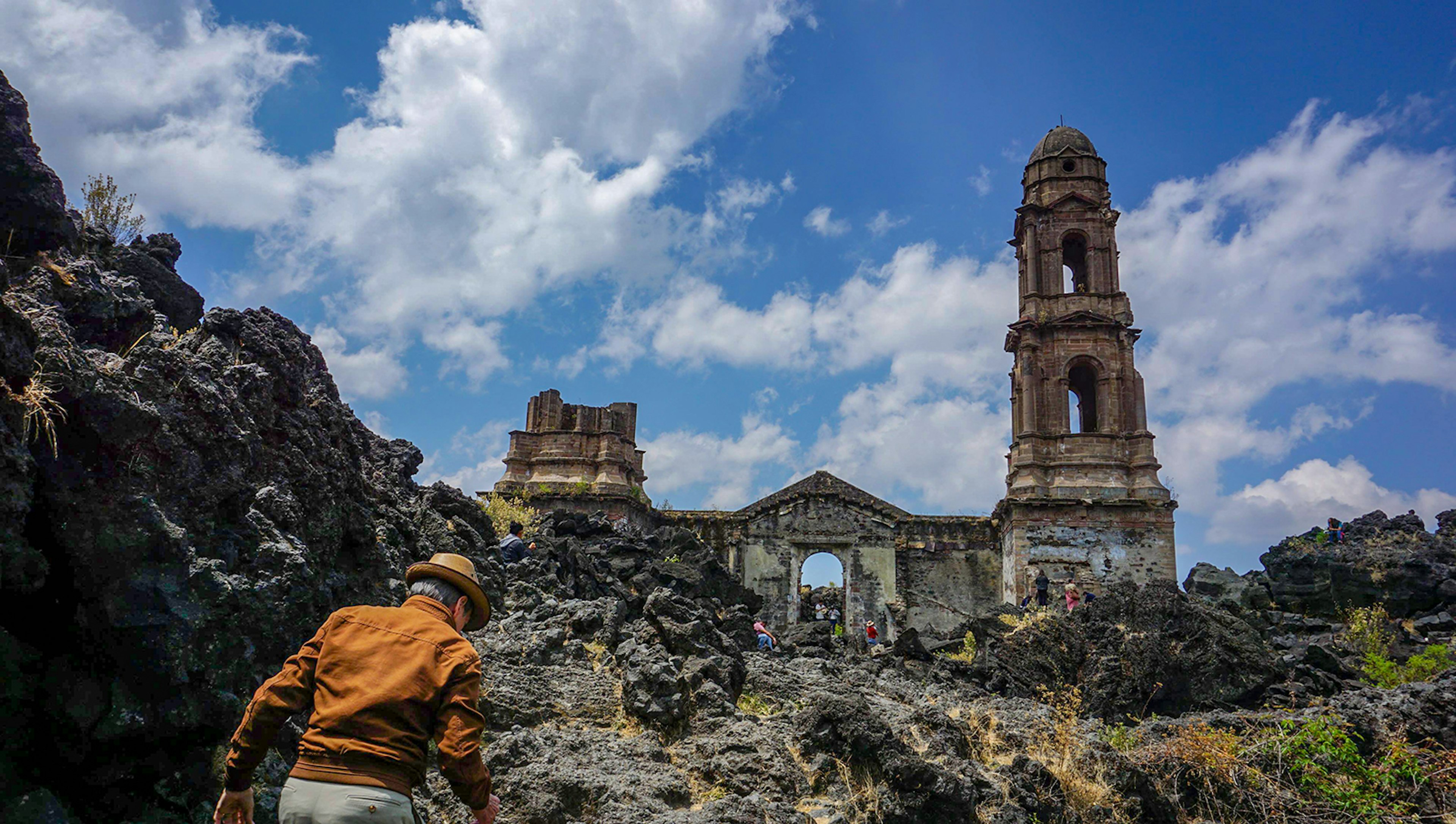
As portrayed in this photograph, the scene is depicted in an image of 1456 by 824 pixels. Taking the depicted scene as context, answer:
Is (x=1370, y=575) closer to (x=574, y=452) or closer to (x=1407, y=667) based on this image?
(x=1407, y=667)

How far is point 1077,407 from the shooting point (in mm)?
27188

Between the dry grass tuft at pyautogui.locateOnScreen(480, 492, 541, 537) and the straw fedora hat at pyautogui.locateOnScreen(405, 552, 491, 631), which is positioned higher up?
the dry grass tuft at pyautogui.locateOnScreen(480, 492, 541, 537)

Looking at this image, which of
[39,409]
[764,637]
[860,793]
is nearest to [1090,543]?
[764,637]

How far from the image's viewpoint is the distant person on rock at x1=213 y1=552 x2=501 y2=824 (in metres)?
3.10

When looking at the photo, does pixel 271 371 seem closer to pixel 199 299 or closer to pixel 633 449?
pixel 199 299

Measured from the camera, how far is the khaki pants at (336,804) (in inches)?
120

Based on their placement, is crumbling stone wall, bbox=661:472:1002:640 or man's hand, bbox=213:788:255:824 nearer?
man's hand, bbox=213:788:255:824

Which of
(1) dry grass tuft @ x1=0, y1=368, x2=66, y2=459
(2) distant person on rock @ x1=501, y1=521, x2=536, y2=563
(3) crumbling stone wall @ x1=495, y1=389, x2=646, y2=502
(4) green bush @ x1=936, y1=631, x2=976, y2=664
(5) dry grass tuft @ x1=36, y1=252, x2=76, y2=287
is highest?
(3) crumbling stone wall @ x1=495, y1=389, x2=646, y2=502

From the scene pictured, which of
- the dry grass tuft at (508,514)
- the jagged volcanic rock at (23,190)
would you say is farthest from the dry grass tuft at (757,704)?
the dry grass tuft at (508,514)

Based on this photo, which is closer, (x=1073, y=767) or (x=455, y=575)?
(x=455, y=575)

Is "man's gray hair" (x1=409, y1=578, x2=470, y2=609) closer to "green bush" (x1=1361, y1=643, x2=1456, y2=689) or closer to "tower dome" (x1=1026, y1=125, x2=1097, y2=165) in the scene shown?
"green bush" (x1=1361, y1=643, x2=1456, y2=689)

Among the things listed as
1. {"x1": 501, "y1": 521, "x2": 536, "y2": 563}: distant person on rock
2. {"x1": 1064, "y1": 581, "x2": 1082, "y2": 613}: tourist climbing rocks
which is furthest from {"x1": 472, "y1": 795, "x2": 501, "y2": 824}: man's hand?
{"x1": 1064, "y1": 581, "x2": 1082, "y2": 613}: tourist climbing rocks

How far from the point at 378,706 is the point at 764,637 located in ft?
35.7

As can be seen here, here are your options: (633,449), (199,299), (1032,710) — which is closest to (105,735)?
(199,299)
